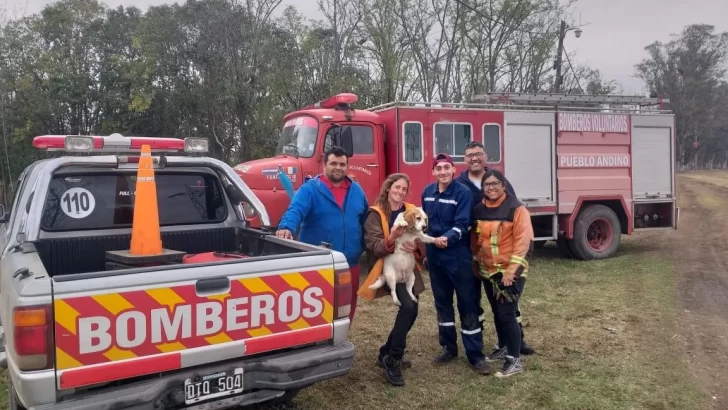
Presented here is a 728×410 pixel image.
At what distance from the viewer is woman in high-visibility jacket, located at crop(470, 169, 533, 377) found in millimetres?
4402

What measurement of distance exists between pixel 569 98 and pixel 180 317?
8.82 metres

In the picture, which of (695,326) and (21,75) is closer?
(695,326)

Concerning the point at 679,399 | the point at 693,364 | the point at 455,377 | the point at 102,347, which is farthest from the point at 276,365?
the point at 693,364

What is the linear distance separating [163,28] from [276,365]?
2078 cm

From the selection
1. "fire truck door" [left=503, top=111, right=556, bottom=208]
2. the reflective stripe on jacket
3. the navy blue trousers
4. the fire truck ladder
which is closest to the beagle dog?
the navy blue trousers

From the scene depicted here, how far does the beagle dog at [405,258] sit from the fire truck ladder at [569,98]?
6304mm

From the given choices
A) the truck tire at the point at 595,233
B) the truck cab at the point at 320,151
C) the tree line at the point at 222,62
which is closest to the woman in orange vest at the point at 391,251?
the truck cab at the point at 320,151

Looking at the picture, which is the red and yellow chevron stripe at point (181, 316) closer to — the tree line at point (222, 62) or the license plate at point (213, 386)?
the license plate at point (213, 386)

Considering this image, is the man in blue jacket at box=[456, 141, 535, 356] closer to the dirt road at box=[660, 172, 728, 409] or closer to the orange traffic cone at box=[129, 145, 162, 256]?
the dirt road at box=[660, 172, 728, 409]

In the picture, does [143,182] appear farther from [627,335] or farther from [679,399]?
[627,335]

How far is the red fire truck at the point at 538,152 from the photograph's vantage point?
8.63 m

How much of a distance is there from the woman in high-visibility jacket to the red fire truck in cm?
366

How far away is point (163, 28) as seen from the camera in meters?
21.2

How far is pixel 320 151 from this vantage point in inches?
335
